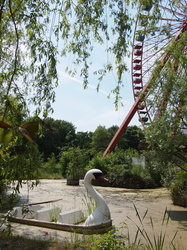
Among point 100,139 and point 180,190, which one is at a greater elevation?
point 100,139

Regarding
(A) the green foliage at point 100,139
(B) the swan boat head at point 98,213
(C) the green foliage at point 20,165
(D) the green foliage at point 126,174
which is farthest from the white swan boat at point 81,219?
(A) the green foliage at point 100,139

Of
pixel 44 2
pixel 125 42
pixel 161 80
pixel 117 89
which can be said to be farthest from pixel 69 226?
pixel 161 80

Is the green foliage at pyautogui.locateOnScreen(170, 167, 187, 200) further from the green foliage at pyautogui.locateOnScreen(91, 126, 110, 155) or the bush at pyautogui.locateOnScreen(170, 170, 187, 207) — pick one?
the green foliage at pyautogui.locateOnScreen(91, 126, 110, 155)

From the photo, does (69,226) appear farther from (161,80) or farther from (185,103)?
(161,80)

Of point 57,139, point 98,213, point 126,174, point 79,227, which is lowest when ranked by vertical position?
point 79,227

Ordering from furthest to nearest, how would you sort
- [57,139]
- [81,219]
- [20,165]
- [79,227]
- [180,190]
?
[57,139] < [180,190] < [81,219] < [79,227] < [20,165]

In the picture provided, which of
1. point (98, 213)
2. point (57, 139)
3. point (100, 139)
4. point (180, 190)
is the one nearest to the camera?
point (98, 213)

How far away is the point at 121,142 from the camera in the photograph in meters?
47.7

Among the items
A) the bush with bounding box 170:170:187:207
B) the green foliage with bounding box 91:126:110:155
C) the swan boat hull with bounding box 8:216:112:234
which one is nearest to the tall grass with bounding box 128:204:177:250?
the swan boat hull with bounding box 8:216:112:234

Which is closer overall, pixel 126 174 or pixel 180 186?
pixel 180 186

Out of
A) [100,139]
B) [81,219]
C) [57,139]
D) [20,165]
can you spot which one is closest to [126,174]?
[81,219]

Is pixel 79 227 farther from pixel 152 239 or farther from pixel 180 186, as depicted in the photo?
pixel 180 186

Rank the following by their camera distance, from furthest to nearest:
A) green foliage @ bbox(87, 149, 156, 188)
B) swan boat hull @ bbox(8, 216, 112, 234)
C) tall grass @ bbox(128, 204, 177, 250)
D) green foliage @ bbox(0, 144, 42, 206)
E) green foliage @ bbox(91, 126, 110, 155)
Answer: green foliage @ bbox(91, 126, 110, 155), green foliage @ bbox(87, 149, 156, 188), swan boat hull @ bbox(8, 216, 112, 234), green foliage @ bbox(0, 144, 42, 206), tall grass @ bbox(128, 204, 177, 250)

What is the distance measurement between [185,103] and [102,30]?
12.4 ft
